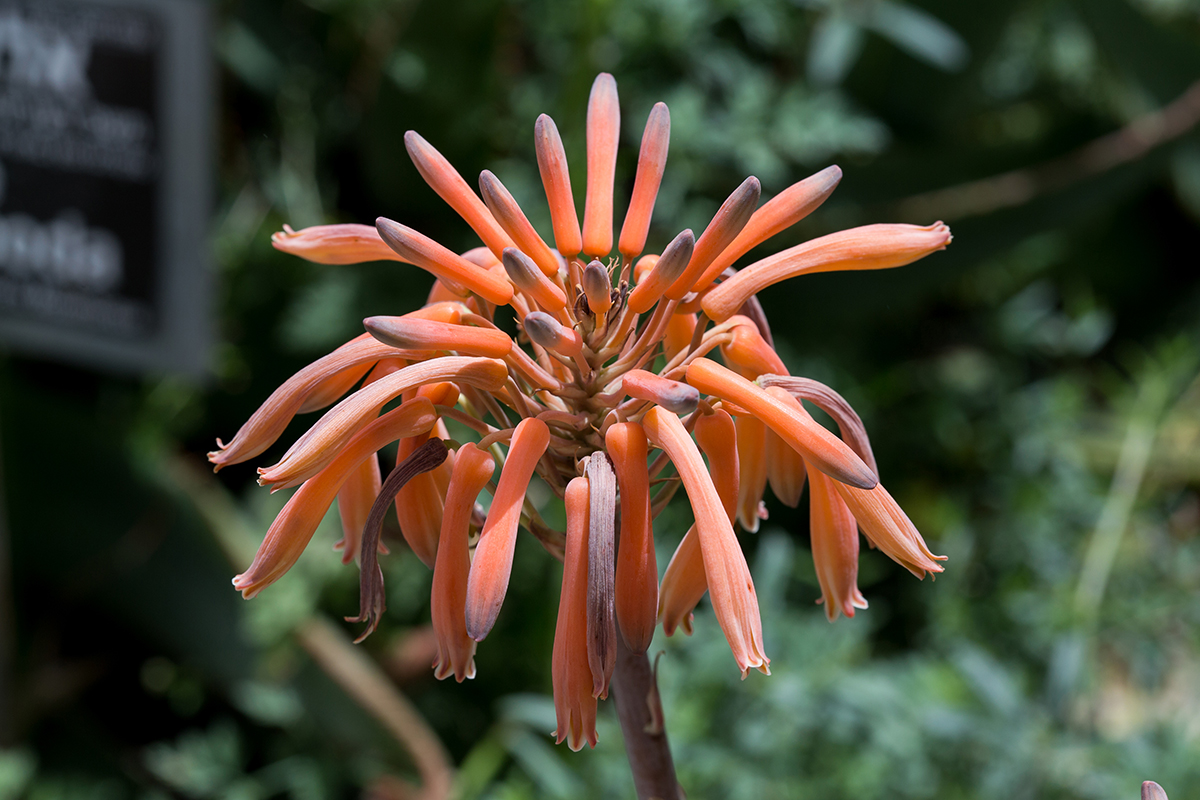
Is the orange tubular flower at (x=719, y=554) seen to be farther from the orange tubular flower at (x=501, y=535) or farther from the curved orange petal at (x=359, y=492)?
the curved orange petal at (x=359, y=492)

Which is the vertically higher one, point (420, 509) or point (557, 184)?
point (557, 184)

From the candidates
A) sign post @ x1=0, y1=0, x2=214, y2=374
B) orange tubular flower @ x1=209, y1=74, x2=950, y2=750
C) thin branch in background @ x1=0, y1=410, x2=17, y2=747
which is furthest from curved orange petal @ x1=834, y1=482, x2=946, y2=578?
thin branch in background @ x1=0, y1=410, x2=17, y2=747

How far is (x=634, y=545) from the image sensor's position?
35cm

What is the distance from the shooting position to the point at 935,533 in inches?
53.8

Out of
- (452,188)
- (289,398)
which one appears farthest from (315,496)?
(452,188)

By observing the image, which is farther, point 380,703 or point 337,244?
point 380,703

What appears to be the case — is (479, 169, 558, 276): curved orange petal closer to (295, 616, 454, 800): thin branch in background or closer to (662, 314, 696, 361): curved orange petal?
(662, 314, 696, 361): curved orange petal

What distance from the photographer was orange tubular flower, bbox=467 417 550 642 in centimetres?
34

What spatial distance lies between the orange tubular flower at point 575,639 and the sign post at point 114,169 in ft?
3.37

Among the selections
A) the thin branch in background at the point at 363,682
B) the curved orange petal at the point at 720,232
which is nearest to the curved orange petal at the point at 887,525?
the curved orange petal at the point at 720,232

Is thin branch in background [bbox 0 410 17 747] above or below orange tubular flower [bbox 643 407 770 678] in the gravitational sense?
below

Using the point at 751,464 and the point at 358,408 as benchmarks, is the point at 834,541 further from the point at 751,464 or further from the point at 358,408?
the point at 358,408

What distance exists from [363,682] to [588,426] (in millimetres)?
969

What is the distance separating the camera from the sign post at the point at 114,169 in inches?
47.7
